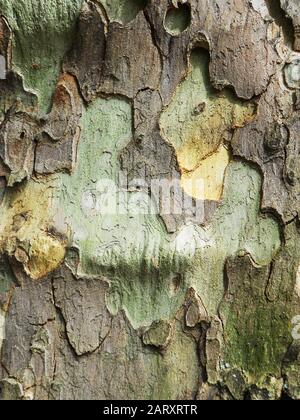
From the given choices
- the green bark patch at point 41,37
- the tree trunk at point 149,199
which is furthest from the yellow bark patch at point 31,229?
the green bark patch at point 41,37

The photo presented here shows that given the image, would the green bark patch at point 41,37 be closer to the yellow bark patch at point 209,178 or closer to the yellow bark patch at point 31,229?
the yellow bark patch at point 31,229

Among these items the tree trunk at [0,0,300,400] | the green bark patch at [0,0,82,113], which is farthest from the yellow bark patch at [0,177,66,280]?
the green bark patch at [0,0,82,113]

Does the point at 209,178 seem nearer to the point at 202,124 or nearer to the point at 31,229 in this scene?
the point at 202,124

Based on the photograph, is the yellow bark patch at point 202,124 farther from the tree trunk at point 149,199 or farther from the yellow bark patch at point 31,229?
the yellow bark patch at point 31,229

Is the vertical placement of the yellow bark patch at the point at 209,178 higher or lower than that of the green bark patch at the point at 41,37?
lower

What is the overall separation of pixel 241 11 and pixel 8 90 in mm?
458

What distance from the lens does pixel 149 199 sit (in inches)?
50.4

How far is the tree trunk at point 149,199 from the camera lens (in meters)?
1.27

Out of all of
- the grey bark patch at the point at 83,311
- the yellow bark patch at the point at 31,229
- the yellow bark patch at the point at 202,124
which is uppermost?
the yellow bark patch at the point at 202,124

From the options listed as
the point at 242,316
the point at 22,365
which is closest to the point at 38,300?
the point at 22,365
